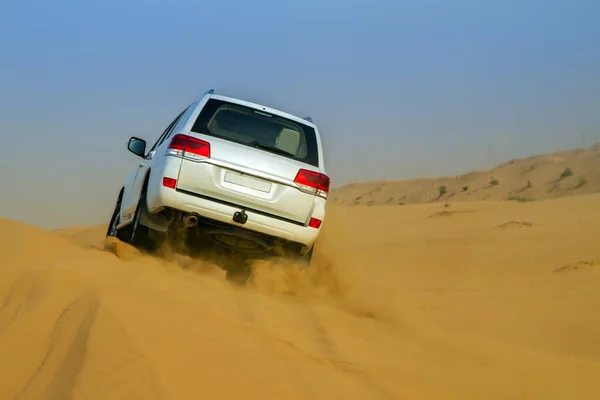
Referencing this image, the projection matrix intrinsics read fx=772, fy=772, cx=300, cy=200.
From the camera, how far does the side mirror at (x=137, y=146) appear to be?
828 centimetres

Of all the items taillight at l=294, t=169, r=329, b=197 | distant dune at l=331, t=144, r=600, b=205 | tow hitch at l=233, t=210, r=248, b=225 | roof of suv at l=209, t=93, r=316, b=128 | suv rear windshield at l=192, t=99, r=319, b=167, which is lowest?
distant dune at l=331, t=144, r=600, b=205

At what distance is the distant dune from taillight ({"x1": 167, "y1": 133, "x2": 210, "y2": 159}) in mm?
17063

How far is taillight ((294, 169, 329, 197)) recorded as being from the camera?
6.79 metres

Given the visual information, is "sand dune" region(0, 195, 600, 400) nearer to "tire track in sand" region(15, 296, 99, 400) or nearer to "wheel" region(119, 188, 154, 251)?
"tire track in sand" region(15, 296, 99, 400)

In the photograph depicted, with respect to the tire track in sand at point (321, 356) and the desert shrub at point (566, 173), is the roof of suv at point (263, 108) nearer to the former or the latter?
the tire track in sand at point (321, 356)

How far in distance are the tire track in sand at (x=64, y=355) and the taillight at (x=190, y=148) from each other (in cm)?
235

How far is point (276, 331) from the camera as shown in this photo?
4.68m

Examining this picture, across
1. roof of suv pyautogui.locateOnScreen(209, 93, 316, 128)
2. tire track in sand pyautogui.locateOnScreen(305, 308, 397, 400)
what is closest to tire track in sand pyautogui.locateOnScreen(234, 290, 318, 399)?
tire track in sand pyautogui.locateOnScreen(305, 308, 397, 400)

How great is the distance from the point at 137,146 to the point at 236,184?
2.09 meters

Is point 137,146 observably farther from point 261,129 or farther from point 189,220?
point 189,220

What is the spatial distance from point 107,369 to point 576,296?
6.09m

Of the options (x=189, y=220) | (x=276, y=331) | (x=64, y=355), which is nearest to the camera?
(x=64, y=355)

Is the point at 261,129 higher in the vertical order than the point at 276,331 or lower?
higher

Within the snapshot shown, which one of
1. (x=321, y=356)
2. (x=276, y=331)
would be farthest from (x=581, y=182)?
(x=321, y=356)
